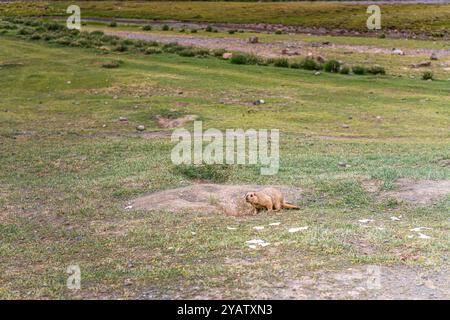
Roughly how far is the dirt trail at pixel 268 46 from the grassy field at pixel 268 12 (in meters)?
12.4

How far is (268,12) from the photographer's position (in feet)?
234

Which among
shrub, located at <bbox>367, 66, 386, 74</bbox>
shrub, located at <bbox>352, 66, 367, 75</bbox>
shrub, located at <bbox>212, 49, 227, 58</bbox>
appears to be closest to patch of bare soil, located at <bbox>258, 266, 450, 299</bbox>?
shrub, located at <bbox>352, 66, 367, 75</bbox>

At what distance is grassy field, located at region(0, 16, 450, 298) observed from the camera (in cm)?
854

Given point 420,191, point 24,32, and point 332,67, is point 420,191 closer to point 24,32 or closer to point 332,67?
point 332,67

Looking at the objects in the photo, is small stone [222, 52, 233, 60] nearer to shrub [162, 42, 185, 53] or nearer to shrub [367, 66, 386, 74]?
shrub [162, 42, 185, 53]

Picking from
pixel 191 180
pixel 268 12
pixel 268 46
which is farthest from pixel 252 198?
pixel 268 12

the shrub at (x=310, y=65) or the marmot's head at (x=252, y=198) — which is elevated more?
the shrub at (x=310, y=65)

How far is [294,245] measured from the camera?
917 cm

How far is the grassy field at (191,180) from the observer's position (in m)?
8.54

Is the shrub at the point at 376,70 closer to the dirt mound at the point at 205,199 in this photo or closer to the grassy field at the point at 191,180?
the grassy field at the point at 191,180

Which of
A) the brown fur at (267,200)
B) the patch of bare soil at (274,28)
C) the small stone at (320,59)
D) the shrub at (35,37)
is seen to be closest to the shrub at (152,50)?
the small stone at (320,59)

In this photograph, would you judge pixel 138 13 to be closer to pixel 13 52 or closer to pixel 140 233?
pixel 13 52
